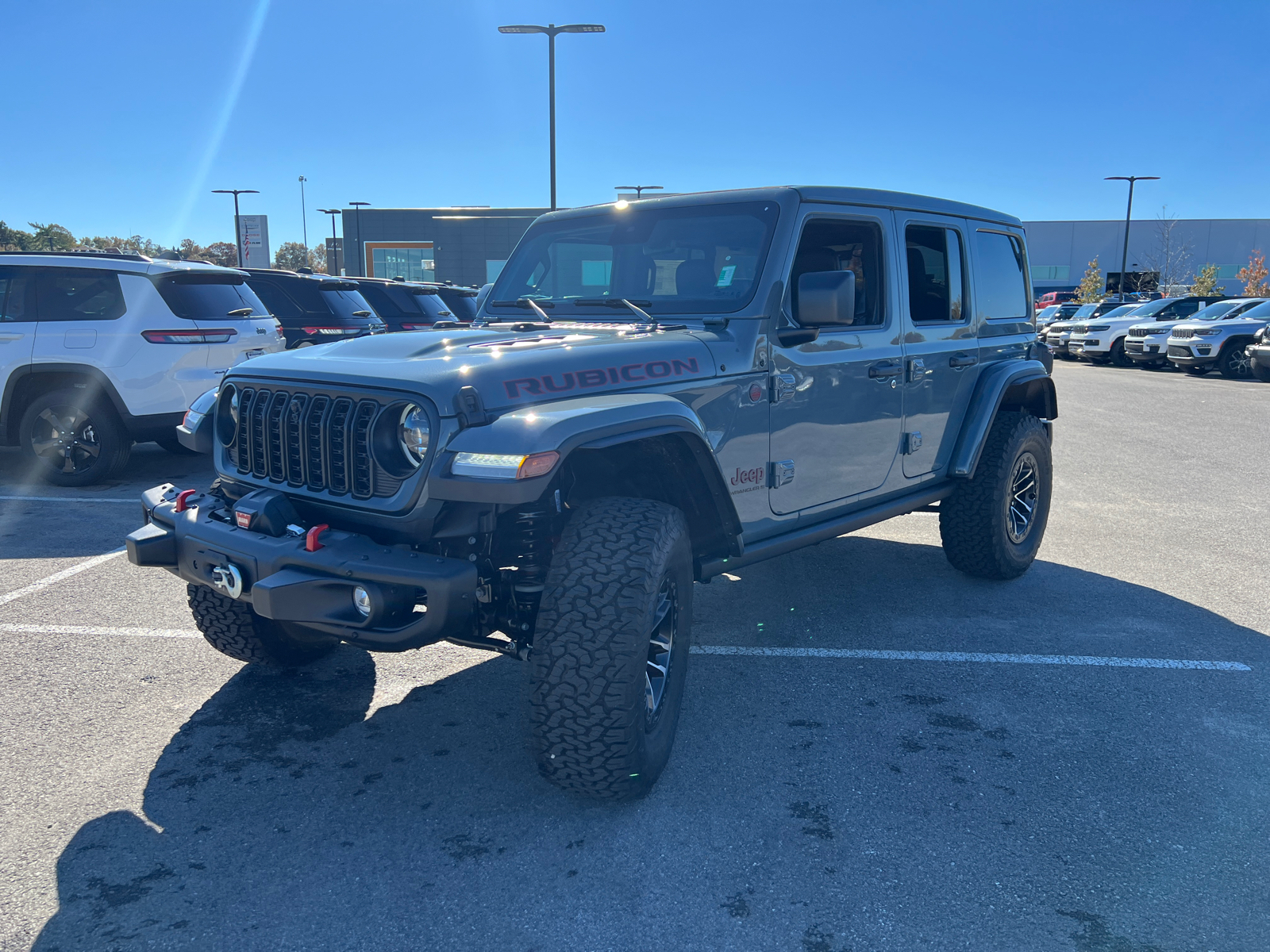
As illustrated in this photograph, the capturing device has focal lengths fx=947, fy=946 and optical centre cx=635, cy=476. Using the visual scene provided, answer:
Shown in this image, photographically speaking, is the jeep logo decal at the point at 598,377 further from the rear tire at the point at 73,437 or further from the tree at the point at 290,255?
the tree at the point at 290,255

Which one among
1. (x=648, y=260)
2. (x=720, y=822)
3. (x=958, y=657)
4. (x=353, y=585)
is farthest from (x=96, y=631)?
(x=958, y=657)

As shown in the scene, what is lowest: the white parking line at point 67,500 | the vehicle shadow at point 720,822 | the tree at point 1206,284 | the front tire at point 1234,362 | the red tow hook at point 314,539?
the vehicle shadow at point 720,822

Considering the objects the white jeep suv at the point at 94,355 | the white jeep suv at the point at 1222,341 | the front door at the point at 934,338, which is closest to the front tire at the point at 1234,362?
the white jeep suv at the point at 1222,341

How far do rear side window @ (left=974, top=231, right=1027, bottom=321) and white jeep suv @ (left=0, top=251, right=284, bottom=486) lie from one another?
5.89 metres

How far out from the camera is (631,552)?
2.84m

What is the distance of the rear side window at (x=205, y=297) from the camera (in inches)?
304

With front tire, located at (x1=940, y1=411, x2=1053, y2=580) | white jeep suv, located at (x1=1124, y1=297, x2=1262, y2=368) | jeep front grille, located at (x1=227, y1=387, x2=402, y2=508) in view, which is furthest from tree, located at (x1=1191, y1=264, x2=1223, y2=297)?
jeep front grille, located at (x1=227, y1=387, x2=402, y2=508)

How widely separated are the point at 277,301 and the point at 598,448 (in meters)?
9.03

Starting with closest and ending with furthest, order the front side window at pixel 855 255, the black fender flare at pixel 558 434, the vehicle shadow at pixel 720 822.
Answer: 1. the vehicle shadow at pixel 720 822
2. the black fender flare at pixel 558 434
3. the front side window at pixel 855 255

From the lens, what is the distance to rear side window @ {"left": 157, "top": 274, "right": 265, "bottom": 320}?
7727 mm

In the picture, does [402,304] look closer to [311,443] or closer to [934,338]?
[934,338]

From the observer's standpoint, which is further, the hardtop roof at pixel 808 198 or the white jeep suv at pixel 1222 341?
the white jeep suv at pixel 1222 341

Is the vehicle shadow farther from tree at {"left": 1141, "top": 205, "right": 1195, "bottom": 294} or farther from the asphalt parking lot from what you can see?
tree at {"left": 1141, "top": 205, "right": 1195, "bottom": 294}

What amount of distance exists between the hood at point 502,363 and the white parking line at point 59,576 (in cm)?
218
